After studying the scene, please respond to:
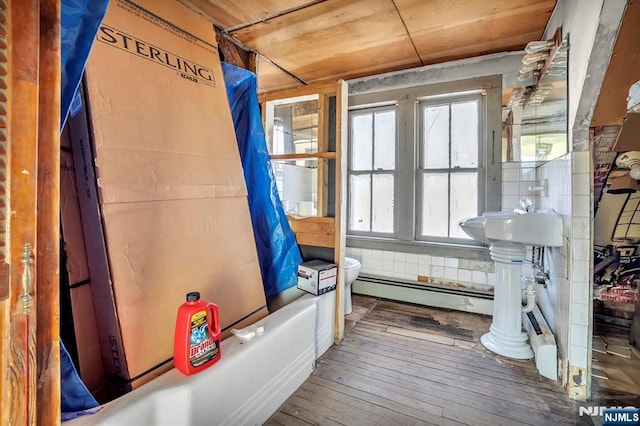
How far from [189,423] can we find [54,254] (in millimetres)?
734

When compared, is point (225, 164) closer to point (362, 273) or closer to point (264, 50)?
point (264, 50)

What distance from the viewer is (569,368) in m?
1.64

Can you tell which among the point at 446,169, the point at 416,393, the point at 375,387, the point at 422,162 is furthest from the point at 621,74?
the point at 375,387

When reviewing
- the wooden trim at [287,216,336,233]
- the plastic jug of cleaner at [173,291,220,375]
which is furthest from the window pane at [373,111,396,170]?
the plastic jug of cleaner at [173,291,220,375]

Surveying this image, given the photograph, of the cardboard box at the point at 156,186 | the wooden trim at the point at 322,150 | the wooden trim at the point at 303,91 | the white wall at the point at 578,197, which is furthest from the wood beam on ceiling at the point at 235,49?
the white wall at the point at 578,197

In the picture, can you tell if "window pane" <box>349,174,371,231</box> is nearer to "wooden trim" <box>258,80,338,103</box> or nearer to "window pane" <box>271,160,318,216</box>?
"window pane" <box>271,160,318,216</box>

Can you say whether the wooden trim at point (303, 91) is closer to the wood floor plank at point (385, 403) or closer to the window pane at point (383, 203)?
the window pane at point (383, 203)

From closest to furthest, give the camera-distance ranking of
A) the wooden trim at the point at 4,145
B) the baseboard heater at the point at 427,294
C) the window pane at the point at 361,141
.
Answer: the wooden trim at the point at 4,145 < the baseboard heater at the point at 427,294 < the window pane at the point at 361,141

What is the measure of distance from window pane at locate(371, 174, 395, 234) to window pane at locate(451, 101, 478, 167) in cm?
67

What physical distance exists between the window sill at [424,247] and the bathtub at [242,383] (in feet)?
4.41

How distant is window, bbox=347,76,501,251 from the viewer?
2.76 m

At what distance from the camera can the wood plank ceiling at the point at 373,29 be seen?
1.89 m

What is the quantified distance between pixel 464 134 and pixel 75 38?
2.93m

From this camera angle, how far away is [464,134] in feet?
9.48
